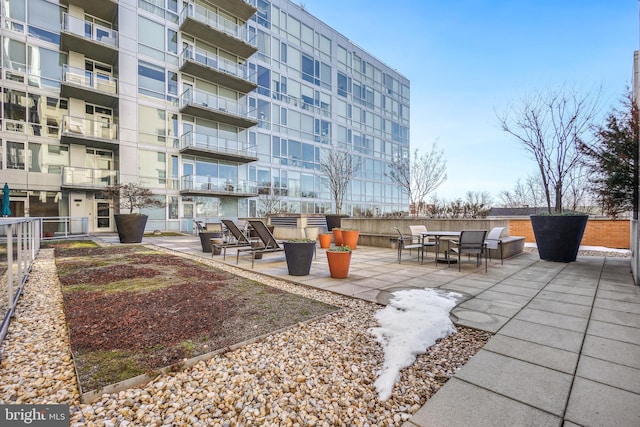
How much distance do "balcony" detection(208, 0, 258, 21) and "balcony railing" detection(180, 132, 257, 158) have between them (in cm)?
905

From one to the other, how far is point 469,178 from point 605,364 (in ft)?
84.1

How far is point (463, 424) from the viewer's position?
158cm

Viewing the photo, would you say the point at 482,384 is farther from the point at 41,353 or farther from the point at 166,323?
the point at 41,353

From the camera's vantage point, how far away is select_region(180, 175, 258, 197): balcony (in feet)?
60.5

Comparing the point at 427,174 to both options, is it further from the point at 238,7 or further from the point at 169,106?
the point at 238,7

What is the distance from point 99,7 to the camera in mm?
16422

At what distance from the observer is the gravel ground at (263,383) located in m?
1.68

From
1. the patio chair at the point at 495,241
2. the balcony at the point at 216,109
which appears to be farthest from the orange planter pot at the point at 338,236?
the balcony at the point at 216,109

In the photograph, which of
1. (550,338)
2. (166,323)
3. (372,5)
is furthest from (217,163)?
(550,338)

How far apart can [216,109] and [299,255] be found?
1722 centimetres

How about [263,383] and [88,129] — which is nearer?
[263,383]

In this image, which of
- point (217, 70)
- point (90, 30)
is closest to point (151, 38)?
point (90, 30)

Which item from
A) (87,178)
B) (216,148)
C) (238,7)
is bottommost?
(87,178)

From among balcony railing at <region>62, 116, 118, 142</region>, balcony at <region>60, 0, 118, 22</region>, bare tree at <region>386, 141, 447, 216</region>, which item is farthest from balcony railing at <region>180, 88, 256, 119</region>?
bare tree at <region>386, 141, 447, 216</region>
